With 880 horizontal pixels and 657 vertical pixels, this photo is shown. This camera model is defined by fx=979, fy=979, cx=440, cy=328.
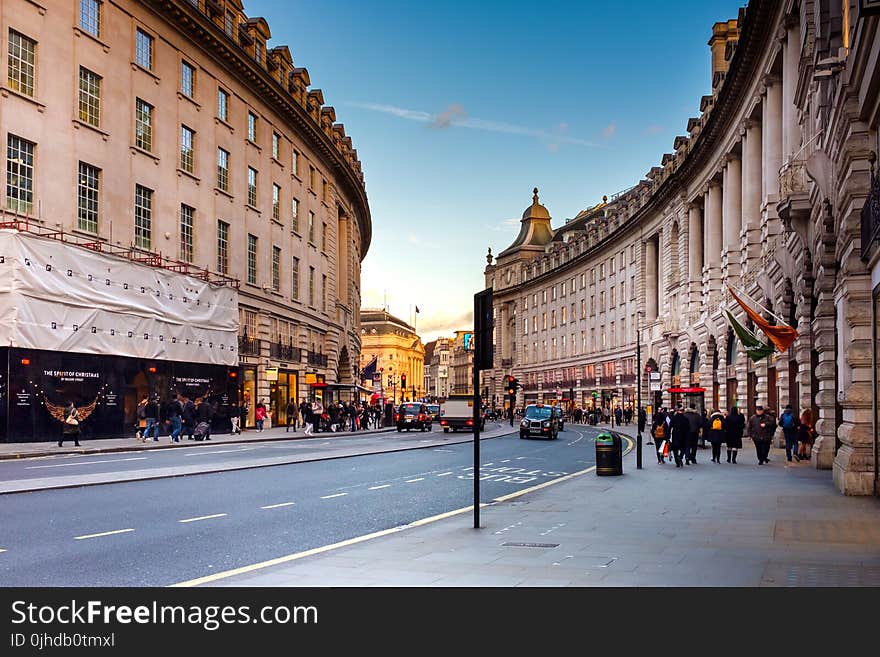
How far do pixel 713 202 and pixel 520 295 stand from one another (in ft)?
241

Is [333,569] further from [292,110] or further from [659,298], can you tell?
[659,298]

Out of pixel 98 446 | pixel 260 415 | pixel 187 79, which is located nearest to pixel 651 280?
pixel 260 415

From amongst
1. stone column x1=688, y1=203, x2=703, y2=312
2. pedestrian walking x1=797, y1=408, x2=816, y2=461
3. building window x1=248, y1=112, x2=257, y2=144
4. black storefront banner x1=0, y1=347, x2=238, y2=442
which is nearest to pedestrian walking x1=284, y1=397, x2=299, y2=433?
black storefront banner x1=0, y1=347, x2=238, y2=442

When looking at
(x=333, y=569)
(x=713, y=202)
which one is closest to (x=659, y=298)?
(x=713, y=202)

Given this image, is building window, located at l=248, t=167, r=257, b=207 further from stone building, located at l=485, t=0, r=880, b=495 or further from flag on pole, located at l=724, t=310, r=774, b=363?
flag on pole, located at l=724, t=310, r=774, b=363

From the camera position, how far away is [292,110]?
5784 cm

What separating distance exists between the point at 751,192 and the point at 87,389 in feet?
97.0

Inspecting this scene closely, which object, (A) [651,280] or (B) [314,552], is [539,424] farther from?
(B) [314,552]

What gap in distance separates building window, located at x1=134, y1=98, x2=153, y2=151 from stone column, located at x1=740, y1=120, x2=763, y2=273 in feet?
86.3

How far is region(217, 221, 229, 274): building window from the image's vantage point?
49.4 m

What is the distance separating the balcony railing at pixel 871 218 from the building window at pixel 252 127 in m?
41.8

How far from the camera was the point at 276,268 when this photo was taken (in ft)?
189

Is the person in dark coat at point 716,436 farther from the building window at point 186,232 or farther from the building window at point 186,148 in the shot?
the building window at point 186,148
